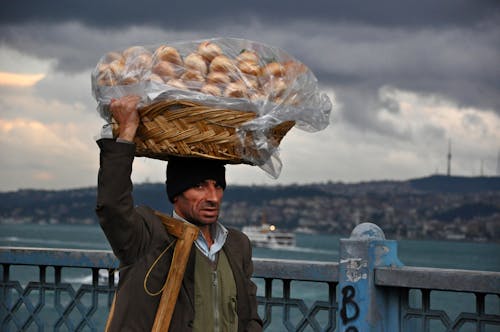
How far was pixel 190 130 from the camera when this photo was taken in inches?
156

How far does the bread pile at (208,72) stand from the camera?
4.03 meters

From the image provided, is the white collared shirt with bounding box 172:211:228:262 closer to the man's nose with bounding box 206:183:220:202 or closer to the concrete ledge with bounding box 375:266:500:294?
the man's nose with bounding box 206:183:220:202

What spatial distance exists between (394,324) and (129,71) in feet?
7.22

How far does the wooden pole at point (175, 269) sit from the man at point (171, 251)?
42mm

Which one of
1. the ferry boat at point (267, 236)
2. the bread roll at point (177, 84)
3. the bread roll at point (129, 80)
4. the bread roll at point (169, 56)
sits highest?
the bread roll at point (169, 56)

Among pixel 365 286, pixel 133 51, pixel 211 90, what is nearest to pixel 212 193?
pixel 211 90

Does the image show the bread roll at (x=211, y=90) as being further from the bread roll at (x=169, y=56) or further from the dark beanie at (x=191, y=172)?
Answer: the dark beanie at (x=191, y=172)

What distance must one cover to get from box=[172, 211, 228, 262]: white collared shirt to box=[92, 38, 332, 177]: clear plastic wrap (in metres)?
0.40

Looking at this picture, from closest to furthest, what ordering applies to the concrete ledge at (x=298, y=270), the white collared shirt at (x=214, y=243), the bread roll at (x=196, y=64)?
the bread roll at (x=196, y=64)
the white collared shirt at (x=214, y=243)
the concrete ledge at (x=298, y=270)

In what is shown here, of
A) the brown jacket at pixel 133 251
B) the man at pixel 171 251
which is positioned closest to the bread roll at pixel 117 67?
the man at pixel 171 251

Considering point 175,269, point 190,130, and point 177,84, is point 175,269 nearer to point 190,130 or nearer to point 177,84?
point 190,130

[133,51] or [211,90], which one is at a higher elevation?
[133,51]

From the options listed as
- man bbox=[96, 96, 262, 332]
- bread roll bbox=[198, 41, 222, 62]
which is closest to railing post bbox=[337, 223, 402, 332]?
man bbox=[96, 96, 262, 332]

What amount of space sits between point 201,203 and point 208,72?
596 mm
